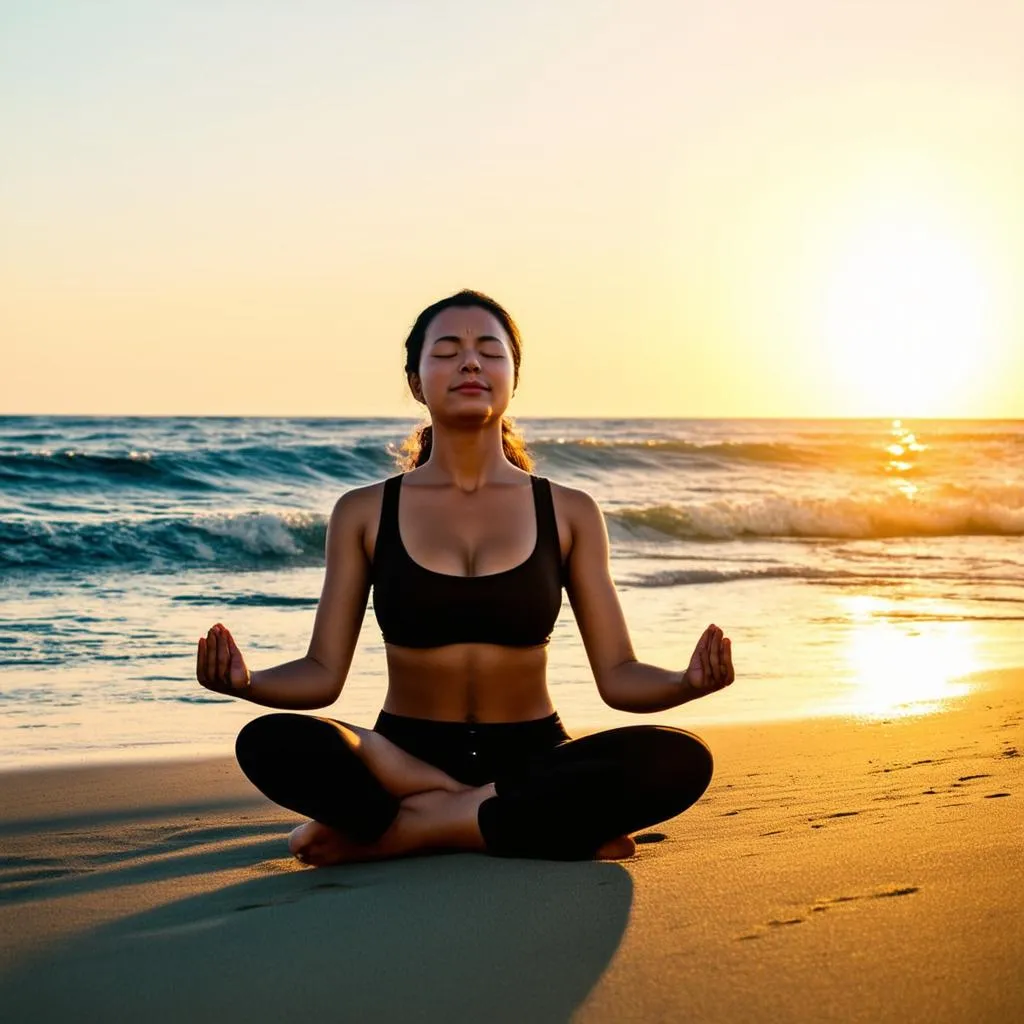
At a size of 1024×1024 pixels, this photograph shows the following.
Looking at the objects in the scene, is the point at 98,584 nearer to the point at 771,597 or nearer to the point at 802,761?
A: the point at 771,597

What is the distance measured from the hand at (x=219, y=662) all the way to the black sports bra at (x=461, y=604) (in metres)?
0.51

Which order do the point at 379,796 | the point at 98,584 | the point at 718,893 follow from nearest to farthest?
the point at 718,893 → the point at 379,796 → the point at 98,584

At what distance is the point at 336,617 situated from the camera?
394cm

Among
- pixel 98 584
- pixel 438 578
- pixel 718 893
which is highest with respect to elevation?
pixel 438 578

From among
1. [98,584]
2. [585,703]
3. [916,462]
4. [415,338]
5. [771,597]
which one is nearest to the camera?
[415,338]

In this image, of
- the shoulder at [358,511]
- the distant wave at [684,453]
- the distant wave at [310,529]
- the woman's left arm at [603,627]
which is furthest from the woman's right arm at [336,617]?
the distant wave at [684,453]

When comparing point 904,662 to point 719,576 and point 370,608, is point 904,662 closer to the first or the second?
point 370,608

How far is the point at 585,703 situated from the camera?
23.4ft

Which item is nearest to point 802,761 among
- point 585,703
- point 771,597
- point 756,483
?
point 585,703

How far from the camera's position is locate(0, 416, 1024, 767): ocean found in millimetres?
6980

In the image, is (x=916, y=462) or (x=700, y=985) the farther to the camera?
(x=916, y=462)

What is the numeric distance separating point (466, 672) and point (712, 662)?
810mm

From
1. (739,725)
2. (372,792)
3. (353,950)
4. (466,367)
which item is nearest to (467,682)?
(372,792)

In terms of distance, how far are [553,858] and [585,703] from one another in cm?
368
